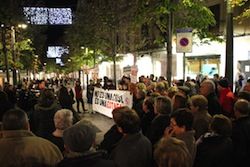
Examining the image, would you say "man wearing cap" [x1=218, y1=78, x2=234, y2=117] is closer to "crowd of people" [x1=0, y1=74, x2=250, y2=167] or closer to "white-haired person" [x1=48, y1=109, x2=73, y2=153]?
"crowd of people" [x1=0, y1=74, x2=250, y2=167]

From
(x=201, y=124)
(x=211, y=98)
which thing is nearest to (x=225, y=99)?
(x=211, y=98)

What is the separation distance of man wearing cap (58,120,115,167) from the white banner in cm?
1048

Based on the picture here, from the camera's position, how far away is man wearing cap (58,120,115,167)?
3.71 meters

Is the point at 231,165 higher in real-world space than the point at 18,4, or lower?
lower

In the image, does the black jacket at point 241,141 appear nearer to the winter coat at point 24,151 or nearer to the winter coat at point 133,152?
the winter coat at point 133,152

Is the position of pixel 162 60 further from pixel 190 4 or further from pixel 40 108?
pixel 40 108

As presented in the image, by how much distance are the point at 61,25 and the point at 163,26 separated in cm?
10658

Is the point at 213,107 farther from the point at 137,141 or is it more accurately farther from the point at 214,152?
the point at 137,141

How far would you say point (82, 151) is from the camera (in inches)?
150

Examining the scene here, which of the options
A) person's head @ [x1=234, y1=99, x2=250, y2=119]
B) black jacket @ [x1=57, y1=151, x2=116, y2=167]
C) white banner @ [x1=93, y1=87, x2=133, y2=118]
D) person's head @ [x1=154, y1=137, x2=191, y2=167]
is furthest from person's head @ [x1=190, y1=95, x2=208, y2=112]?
white banner @ [x1=93, y1=87, x2=133, y2=118]

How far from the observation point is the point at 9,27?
29.8 meters

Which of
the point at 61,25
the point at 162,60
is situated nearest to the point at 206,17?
the point at 162,60

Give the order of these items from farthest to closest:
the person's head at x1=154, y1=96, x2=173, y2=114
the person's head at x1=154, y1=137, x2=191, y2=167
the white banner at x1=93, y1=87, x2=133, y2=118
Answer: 1. the white banner at x1=93, y1=87, x2=133, y2=118
2. the person's head at x1=154, y1=96, x2=173, y2=114
3. the person's head at x1=154, y1=137, x2=191, y2=167

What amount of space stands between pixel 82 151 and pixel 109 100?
13559 millimetres
